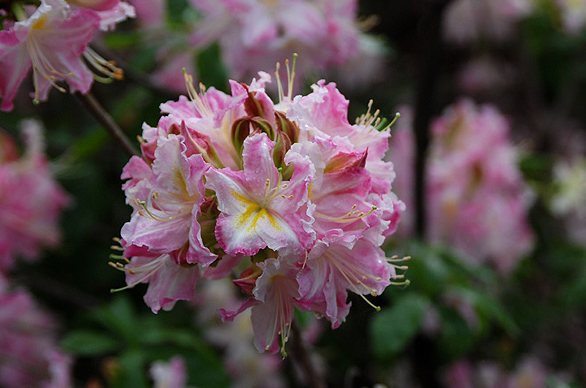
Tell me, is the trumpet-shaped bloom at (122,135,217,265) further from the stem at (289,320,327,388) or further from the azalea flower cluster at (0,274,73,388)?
the azalea flower cluster at (0,274,73,388)

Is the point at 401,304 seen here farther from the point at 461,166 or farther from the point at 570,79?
the point at 570,79

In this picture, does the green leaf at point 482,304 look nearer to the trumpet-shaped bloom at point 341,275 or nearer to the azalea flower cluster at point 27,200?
the trumpet-shaped bloom at point 341,275

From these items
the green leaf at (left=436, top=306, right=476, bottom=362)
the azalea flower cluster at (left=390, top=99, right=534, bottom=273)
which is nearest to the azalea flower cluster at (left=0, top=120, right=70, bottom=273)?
the azalea flower cluster at (left=390, top=99, right=534, bottom=273)

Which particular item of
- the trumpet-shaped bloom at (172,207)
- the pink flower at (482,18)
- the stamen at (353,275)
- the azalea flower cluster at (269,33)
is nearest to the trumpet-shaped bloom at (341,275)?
the stamen at (353,275)

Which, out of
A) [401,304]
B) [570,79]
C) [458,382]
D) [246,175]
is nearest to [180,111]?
[246,175]

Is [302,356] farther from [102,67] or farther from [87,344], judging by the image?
[87,344]

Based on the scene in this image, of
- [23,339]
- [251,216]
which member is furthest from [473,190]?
[23,339]
